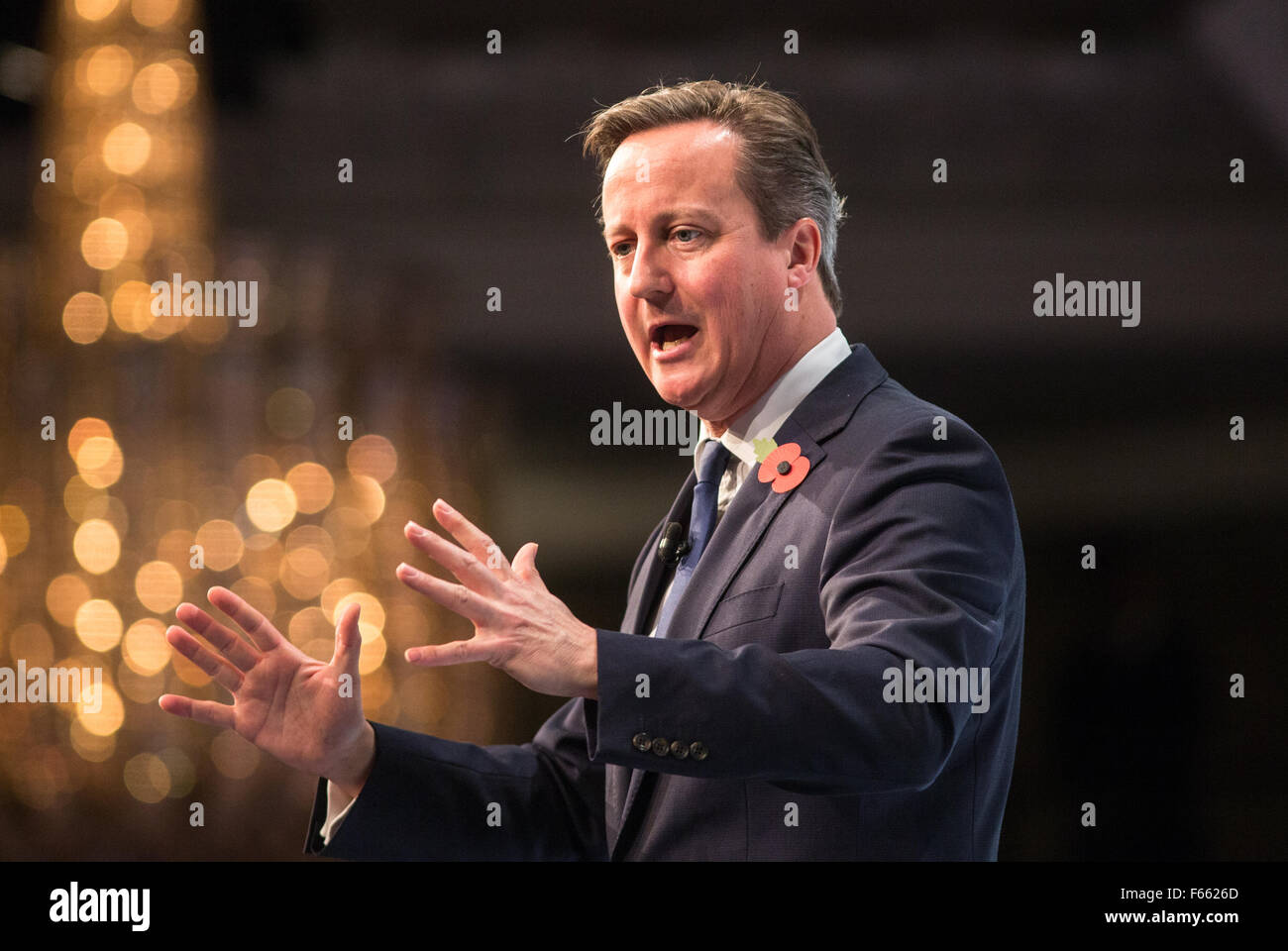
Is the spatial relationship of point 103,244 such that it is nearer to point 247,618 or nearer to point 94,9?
point 94,9

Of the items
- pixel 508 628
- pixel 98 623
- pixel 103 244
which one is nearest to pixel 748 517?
pixel 508 628

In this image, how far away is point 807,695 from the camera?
156 centimetres

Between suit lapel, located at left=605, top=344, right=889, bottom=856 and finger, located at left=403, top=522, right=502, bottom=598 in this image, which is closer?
finger, located at left=403, top=522, right=502, bottom=598

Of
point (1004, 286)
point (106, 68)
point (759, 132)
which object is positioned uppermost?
point (106, 68)

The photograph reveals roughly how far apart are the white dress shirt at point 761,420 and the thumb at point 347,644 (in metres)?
0.29

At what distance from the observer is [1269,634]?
2811 mm

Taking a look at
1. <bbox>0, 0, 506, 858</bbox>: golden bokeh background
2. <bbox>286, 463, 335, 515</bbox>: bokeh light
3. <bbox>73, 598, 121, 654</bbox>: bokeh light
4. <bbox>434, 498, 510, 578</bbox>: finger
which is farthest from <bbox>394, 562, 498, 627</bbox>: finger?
<bbox>73, 598, 121, 654</bbox>: bokeh light

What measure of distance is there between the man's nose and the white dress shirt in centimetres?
25

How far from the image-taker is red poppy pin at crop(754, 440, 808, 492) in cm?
190

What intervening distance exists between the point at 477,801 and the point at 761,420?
32.1 inches

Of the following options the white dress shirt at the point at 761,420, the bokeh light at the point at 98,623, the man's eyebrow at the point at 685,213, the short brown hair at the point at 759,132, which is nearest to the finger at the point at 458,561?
the white dress shirt at the point at 761,420

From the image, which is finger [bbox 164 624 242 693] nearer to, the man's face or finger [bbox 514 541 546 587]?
finger [bbox 514 541 546 587]

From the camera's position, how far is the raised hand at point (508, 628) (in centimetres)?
151
